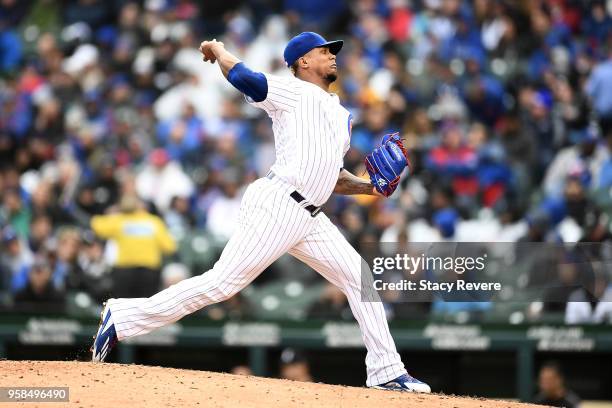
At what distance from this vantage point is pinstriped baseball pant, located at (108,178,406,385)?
5180 mm

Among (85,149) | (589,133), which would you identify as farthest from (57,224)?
(589,133)

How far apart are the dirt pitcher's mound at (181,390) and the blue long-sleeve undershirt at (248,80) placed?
4.36 ft

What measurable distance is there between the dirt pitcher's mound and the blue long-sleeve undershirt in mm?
1329

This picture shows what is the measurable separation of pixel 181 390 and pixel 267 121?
20.9ft

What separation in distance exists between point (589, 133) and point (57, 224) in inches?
192

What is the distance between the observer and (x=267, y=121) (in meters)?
11.2

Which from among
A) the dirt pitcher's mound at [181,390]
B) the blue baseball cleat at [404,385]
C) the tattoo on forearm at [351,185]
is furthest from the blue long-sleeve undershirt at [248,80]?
the blue baseball cleat at [404,385]

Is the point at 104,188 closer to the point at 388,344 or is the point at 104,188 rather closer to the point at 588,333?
the point at 588,333

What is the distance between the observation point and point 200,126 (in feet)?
37.2
